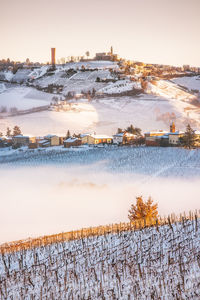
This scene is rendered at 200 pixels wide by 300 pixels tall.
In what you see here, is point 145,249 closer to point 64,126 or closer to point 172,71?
point 64,126

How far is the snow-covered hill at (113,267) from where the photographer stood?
673 centimetres

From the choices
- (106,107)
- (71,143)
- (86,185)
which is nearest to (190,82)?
(106,107)

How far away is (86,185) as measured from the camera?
60.0 ft

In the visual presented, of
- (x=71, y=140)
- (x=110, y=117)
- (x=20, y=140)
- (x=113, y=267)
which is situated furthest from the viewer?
(x=110, y=117)

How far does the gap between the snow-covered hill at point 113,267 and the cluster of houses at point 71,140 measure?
1773 centimetres

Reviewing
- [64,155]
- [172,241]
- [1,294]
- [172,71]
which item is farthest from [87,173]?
[172,71]

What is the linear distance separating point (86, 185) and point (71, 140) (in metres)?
9.47

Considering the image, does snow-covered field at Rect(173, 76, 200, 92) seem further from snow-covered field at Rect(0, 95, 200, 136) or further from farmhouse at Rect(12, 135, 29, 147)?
farmhouse at Rect(12, 135, 29, 147)

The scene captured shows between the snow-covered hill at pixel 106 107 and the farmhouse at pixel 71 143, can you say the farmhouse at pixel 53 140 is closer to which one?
the farmhouse at pixel 71 143

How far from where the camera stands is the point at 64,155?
80.3 feet

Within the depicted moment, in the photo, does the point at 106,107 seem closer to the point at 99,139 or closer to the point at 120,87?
the point at 120,87

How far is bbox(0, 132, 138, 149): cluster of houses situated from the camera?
27.4 m

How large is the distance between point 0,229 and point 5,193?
4.43 metres

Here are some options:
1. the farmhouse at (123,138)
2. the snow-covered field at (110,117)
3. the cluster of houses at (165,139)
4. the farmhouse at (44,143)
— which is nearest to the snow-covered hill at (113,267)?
the cluster of houses at (165,139)
